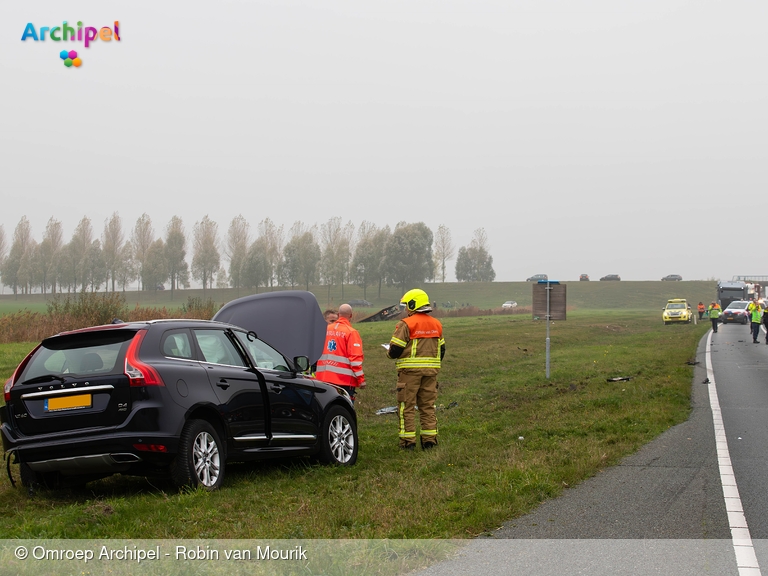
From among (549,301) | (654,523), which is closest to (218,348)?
(654,523)

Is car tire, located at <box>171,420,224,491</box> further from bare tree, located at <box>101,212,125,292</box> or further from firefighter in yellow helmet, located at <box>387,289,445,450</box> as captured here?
bare tree, located at <box>101,212,125,292</box>

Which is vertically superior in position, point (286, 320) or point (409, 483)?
point (286, 320)

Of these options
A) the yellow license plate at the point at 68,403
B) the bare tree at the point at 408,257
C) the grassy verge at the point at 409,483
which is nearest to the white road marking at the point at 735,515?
the grassy verge at the point at 409,483

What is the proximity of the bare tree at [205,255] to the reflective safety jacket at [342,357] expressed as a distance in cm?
11232

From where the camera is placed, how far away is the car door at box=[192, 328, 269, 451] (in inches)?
309

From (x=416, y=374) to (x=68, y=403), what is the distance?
439 centimetres

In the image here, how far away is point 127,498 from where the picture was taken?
7414 millimetres

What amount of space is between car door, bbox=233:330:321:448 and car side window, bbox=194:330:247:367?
23 cm

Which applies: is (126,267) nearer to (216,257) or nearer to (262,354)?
(216,257)

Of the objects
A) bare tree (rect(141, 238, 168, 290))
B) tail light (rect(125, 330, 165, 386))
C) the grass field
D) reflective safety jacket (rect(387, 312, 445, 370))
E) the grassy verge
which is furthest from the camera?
bare tree (rect(141, 238, 168, 290))

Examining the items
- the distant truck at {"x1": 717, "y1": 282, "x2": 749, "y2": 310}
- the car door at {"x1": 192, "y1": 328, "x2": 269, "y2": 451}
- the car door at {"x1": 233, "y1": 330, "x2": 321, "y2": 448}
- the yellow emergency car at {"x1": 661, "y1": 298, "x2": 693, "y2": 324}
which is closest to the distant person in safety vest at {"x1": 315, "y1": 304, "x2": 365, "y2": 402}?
the car door at {"x1": 233, "y1": 330, "x2": 321, "y2": 448}

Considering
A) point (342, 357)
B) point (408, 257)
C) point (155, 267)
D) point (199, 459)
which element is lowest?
point (199, 459)

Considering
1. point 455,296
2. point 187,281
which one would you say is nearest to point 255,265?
point 187,281

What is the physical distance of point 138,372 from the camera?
280 inches
